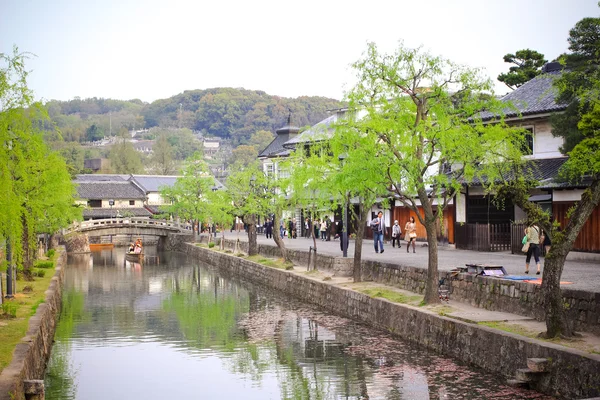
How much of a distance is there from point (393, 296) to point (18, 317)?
443 inches

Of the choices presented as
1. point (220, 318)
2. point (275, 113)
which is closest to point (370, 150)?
point (220, 318)

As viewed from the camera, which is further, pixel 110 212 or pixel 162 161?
pixel 162 161

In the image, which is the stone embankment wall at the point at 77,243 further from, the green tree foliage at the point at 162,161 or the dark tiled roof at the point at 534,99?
the green tree foliage at the point at 162,161

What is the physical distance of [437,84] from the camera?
70.0 ft

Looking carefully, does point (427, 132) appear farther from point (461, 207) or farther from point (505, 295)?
point (461, 207)

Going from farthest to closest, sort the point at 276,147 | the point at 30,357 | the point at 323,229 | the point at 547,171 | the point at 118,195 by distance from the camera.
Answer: the point at 118,195 → the point at 276,147 → the point at 323,229 → the point at 547,171 → the point at 30,357

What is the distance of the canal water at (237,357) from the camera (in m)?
16.9

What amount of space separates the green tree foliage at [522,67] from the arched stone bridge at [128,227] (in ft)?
124

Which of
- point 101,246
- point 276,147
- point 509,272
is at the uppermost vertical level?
point 276,147

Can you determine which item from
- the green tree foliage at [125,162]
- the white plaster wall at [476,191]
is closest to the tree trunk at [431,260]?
the white plaster wall at [476,191]

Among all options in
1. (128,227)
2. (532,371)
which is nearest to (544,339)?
(532,371)

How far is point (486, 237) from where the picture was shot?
35.0 metres

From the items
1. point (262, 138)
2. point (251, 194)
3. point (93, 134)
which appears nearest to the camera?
point (251, 194)

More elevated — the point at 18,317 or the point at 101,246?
the point at 18,317
